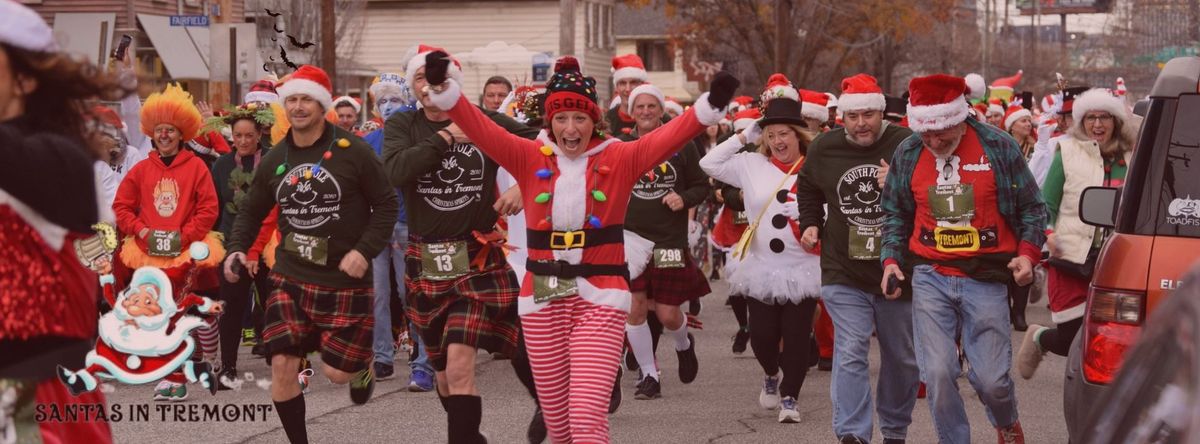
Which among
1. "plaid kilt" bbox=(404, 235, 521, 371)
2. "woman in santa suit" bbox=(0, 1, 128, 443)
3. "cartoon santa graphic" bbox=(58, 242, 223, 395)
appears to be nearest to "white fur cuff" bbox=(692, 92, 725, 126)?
"plaid kilt" bbox=(404, 235, 521, 371)

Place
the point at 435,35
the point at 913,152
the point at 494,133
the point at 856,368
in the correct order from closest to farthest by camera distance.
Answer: the point at 494,133, the point at 913,152, the point at 856,368, the point at 435,35

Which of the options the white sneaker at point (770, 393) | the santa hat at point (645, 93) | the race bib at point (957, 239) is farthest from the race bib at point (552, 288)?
the santa hat at point (645, 93)

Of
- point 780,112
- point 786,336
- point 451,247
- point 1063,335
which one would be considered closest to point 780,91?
point 780,112

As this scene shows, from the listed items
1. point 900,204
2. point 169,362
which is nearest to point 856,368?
point 900,204

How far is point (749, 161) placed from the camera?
A: 35.8 feet

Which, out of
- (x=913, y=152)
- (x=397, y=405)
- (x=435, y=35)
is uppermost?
(x=435, y=35)

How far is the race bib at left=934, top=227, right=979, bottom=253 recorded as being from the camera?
7.91m

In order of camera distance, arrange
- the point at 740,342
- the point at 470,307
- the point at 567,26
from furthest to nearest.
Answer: the point at 567,26 < the point at 740,342 < the point at 470,307

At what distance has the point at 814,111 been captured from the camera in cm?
1195

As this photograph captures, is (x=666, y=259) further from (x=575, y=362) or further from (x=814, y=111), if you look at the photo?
(x=575, y=362)

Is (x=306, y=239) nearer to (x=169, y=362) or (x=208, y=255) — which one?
(x=169, y=362)

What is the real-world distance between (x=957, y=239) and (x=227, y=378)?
5.72m

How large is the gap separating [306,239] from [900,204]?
2.68 meters

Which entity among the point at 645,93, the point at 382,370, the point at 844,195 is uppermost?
the point at 645,93
